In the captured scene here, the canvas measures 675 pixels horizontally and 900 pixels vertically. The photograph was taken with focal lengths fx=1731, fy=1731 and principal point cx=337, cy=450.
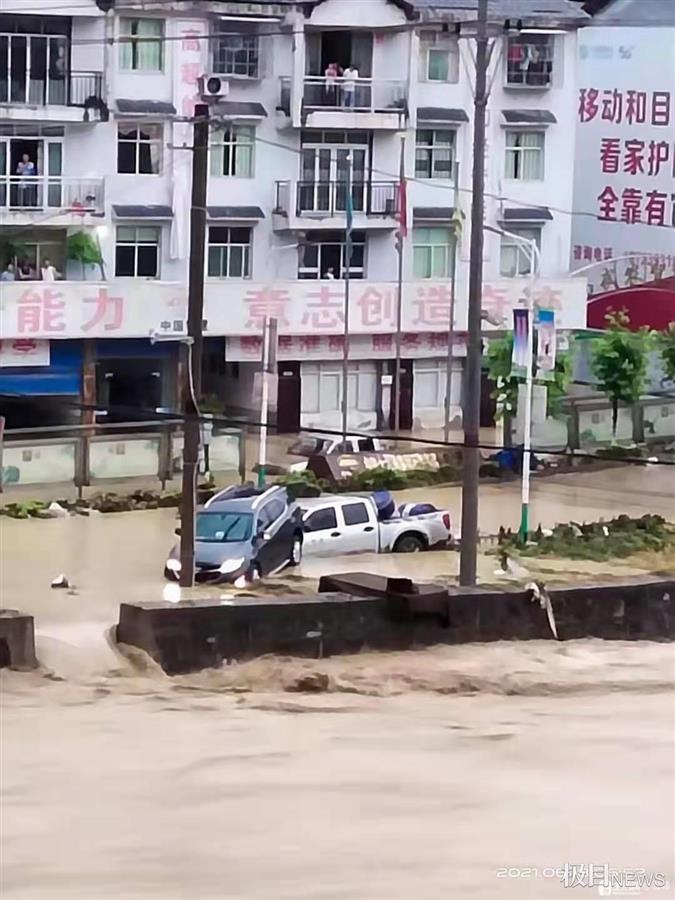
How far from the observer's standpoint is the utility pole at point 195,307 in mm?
3279

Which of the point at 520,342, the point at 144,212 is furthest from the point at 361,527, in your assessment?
the point at 144,212

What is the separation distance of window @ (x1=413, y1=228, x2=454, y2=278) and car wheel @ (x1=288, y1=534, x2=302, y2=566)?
72cm

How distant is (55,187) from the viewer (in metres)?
3.28

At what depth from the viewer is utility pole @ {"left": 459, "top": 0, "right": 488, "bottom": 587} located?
11.6ft

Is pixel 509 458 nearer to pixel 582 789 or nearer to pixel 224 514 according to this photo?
pixel 224 514

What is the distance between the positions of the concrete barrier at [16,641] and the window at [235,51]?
121cm

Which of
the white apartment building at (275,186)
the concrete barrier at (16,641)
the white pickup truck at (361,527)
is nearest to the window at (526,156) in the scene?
the white apartment building at (275,186)

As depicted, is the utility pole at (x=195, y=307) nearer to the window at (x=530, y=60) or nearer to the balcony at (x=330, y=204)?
the balcony at (x=330, y=204)

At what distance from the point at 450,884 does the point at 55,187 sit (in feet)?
5.63

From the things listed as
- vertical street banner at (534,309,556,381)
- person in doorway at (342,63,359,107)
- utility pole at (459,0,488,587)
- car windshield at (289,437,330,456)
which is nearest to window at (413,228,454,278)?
utility pole at (459,0,488,587)

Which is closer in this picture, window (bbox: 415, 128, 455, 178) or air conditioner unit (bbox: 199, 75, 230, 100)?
air conditioner unit (bbox: 199, 75, 230, 100)

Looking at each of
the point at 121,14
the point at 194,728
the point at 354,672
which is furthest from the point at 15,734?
the point at 121,14

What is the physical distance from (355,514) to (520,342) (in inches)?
24.1

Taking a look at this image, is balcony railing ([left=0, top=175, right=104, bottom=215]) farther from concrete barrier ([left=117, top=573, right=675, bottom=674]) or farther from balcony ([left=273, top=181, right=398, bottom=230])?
concrete barrier ([left=117, top=573, right=675, bottom=674])
